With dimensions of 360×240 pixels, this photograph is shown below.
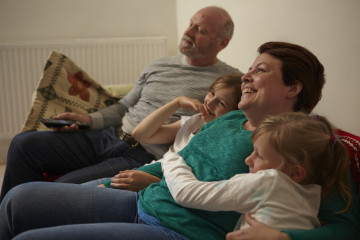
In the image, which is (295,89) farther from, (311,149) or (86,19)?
(86,19)

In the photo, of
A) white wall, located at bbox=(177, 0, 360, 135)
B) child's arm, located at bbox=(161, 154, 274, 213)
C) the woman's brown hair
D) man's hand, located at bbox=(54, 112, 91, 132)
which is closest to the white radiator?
man's hand, located at bbox=(54, 112, 91, 132)

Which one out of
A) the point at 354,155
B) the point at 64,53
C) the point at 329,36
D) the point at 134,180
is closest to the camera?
the point at 354,155

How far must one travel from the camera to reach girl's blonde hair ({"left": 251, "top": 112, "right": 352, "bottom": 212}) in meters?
1.11

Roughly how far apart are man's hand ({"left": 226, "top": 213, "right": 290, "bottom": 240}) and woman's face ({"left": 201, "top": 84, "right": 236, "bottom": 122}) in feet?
2.16

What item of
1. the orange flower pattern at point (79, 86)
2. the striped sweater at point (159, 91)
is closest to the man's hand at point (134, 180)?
the striped sweater at point (159, 91)

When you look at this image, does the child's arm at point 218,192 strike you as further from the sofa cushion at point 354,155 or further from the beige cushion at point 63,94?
the beige cushion at point 63,94

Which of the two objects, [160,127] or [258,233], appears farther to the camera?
[160,127]

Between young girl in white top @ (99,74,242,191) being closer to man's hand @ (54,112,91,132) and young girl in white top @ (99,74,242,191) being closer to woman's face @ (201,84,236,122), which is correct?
woman's face @ (201,84,236,122)

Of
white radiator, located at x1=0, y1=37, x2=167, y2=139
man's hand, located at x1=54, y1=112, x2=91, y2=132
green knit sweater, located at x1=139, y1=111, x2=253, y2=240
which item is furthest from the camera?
white radiator, located at x1=0, y1=37, x2=167, y2=139

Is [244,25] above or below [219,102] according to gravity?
above

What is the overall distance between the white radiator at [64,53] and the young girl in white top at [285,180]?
8.54 ft

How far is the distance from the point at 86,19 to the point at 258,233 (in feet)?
9.70

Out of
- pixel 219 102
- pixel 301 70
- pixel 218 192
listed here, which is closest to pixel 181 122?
pixel 219 102

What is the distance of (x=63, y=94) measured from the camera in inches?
95.8
